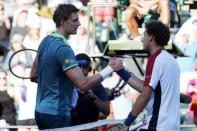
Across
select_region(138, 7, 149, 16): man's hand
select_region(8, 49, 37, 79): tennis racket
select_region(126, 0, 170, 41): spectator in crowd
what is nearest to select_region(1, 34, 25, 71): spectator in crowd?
select_region(8, 49, 37, 79): tennis racket

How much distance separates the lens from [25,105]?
13242 mm

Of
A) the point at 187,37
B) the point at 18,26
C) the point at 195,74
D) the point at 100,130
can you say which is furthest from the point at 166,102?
the point at 18,26

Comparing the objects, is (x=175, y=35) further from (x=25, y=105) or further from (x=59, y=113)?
(x=59, y=113)

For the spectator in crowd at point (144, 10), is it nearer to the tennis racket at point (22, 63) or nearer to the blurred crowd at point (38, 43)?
the blurred crowd at point (38, 43)

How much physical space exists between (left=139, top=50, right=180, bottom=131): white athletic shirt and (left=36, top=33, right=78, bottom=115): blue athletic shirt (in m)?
0.64

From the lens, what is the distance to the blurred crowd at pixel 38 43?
485 inches

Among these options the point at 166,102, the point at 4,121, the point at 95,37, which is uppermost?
the point at 166,102

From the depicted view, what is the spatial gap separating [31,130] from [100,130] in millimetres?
3756

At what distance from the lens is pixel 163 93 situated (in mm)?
7035

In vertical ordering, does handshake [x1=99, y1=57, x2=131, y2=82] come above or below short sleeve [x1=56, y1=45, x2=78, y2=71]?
below

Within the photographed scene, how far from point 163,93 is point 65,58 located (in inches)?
32.8

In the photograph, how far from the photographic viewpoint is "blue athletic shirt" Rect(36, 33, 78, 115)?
686 cm

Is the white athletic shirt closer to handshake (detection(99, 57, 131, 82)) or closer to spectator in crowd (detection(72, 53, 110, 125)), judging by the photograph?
handshake (detection(99, 57, 131, 82))

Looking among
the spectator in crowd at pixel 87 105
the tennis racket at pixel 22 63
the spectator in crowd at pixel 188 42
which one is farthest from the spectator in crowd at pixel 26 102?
the spectator in crowd at pixel 87 105
